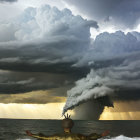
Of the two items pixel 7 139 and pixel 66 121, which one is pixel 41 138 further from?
pixel 7 139

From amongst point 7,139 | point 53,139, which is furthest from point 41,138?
point 7,139

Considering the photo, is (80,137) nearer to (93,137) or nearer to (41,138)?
(93,137)

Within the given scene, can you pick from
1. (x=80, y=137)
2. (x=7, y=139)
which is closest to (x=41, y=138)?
(x=80, y=137)

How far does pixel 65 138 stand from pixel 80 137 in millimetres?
241

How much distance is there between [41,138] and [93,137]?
86 centimetres

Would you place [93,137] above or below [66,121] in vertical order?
below

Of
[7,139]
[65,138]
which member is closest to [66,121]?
[65,138]

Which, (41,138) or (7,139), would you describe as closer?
(41,138)

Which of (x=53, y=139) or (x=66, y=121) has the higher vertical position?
(x=66, y=121)

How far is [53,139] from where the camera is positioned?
439 cm

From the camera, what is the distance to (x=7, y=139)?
9750 centimetres

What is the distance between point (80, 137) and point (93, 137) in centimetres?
25

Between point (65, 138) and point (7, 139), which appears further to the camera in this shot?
point (7, 139)

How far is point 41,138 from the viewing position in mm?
4555
